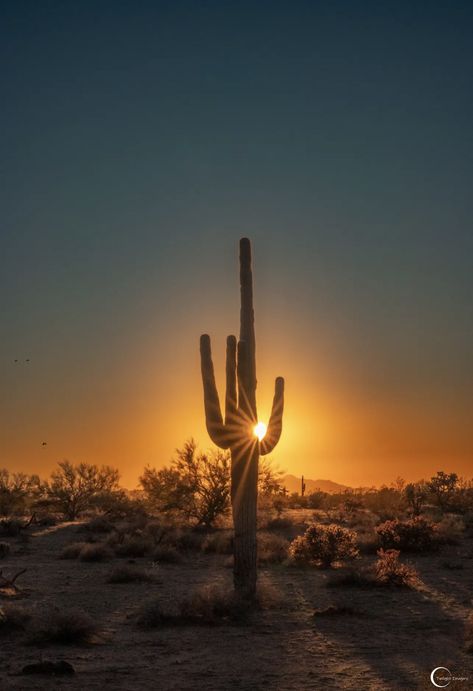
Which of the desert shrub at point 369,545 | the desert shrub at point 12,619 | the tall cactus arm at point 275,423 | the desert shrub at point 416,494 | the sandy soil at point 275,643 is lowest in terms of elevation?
the sandy soil at point 275,643

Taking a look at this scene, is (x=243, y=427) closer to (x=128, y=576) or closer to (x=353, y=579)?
(x=353, y=579)

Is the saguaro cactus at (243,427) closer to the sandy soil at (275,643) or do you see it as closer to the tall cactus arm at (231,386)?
the tall cactus arm at (231,386)

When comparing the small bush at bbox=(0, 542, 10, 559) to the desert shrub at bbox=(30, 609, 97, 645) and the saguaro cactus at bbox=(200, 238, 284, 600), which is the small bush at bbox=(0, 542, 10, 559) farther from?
the desert shrub at bbox=(30, 609, 97, 645)

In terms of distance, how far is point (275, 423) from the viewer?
1520 centimetres

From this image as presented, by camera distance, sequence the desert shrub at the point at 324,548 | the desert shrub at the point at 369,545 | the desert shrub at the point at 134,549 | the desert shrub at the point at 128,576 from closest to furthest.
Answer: the desert shrub at the point at 128,576
the desert shrub at the point at 324,548
the desert shrub at the point at 369,545
the desert shrub at the point at 134,549

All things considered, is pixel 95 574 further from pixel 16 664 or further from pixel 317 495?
pixel 317 495

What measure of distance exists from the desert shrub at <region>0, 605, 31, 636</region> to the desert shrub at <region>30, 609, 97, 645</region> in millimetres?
640

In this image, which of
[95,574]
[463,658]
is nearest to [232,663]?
[463,658]

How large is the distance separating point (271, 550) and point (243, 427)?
7.93m

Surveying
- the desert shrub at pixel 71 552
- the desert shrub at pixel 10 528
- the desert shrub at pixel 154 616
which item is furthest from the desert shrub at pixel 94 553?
the desert shrub at pixel 154 616

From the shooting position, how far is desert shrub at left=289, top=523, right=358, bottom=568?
737 inches

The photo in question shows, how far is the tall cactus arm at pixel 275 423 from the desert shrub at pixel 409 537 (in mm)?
8025

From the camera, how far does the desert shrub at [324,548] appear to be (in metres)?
18.7

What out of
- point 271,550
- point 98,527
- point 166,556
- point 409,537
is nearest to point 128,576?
point 166,556
